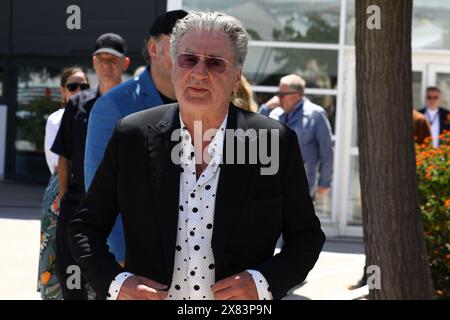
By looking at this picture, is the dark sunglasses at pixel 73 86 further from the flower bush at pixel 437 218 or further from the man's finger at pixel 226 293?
the man's finger at pixel 226 293

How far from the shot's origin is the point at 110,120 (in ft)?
13.5

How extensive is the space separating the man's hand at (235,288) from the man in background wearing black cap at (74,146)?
2.68 meters

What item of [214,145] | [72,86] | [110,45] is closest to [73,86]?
[72,86]

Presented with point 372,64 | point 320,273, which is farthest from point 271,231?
point 320,273

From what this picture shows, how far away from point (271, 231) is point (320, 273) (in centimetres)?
741

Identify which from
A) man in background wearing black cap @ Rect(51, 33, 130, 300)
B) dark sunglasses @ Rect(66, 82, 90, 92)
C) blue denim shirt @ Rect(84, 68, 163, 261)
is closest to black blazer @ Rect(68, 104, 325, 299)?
blue denim shirt @ Rect(84, 68, 163, 261)

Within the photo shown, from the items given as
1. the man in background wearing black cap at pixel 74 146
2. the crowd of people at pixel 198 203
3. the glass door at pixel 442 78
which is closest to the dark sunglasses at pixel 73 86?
the man in background wearing black cap at pixel 74 146

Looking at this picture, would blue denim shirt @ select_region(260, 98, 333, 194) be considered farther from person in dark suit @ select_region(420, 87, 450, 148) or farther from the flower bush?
person in dark suit @ select_region(420, 87, 450, 148)

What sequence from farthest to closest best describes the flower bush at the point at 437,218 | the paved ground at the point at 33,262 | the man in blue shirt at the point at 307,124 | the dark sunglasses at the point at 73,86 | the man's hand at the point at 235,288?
1. the man in blue shirt at the point at 307,124
2. the paved ground at the point at 33,262
3. the flower bush at the point at 437,218
4. the dark sunglasses at the point at 73,86
5. the man's hand at the point at 235,288

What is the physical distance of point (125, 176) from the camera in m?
3.02

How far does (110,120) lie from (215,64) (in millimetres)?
1234

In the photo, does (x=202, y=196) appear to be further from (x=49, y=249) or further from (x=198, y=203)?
(x=49, y=249)

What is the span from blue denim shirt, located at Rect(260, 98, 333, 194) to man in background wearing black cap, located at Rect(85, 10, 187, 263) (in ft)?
16.6

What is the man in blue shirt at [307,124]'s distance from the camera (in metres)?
9.40
